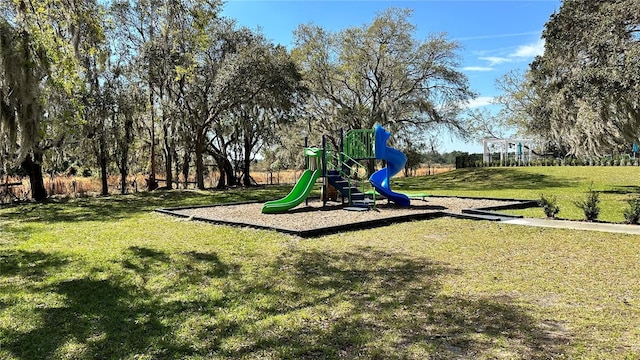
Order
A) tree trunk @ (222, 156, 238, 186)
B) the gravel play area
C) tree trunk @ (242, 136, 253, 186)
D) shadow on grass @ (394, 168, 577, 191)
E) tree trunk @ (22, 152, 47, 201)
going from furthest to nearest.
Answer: tree trunk @ (242, 136, 253, 186), tree trunk @ (222, 156, 238, 186), shadow on grass @ (394, 168, 577, 191), tree trunk @ (22, 152, 47, 201), the gravel play area

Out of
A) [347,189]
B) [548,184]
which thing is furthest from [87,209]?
[548,184]

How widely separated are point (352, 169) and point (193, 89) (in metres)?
10.9

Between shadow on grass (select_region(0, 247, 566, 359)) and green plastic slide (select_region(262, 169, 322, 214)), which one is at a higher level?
green plastic slide (select_region(262, 169, 322, 214))

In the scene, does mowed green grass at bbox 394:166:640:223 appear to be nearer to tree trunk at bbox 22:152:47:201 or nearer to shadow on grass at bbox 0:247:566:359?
shadow on grass at bbox 0:247:566:359

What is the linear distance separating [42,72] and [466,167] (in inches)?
1112

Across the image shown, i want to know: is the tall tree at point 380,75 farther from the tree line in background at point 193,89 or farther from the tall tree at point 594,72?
the tall tree at point 594,72

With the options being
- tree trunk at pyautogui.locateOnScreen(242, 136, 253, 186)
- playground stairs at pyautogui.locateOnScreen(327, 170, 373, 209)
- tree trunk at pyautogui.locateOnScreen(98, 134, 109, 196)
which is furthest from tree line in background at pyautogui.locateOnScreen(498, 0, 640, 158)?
tree trunk at pyautogui.locateOnScreen(98, 134, 109, 196)

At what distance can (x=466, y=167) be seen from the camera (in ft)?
105

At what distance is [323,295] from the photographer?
14.6ft

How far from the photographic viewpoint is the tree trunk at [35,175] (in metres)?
15.8

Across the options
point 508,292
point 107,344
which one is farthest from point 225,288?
point 508,292

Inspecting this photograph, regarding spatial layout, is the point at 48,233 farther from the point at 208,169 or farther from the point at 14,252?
the point at 208,169

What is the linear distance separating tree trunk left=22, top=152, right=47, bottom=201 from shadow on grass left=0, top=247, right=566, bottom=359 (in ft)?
40.1

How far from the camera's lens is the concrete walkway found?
7605mm
